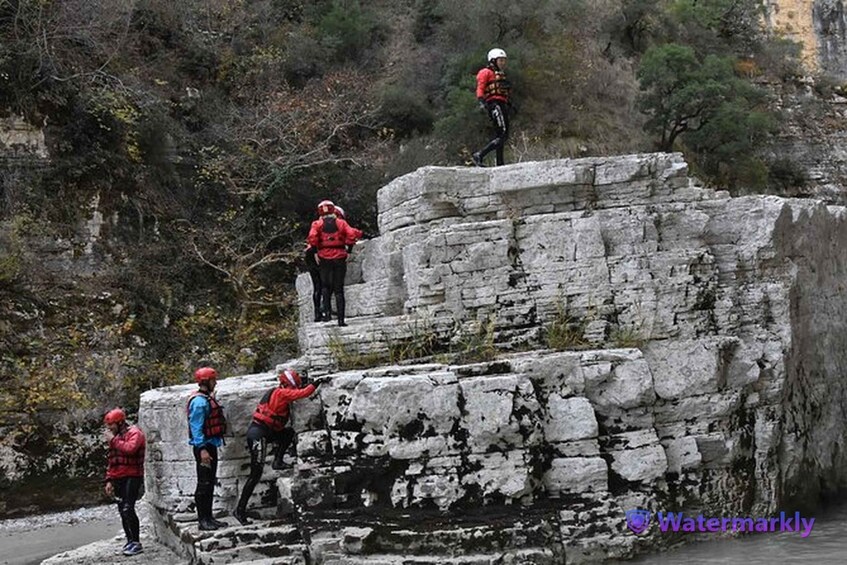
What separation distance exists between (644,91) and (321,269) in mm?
13587

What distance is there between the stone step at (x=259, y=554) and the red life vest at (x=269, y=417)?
106 cm

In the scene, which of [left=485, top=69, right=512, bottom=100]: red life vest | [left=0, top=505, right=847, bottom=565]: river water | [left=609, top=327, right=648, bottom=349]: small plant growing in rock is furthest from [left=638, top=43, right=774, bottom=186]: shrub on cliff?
[left=609, top=327, right=648, bottom=349]: small plant growing in rock

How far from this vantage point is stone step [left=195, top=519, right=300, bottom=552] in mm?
7615

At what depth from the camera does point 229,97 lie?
20000mm

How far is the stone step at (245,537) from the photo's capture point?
762 cm

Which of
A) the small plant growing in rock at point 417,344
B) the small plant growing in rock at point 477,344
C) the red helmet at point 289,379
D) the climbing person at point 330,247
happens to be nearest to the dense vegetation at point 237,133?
the climbing person at point 330,247

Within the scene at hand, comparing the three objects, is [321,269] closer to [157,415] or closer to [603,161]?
[157,415]

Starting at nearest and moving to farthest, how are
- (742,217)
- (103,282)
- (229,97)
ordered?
(742,217) → (103,282) → (229,97)

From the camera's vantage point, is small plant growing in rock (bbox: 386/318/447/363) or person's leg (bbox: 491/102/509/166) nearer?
small plant growing in rock (bbox: 386/318/447/363)

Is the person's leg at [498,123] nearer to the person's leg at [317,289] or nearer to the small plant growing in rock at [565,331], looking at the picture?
the person's leg at [317,289]

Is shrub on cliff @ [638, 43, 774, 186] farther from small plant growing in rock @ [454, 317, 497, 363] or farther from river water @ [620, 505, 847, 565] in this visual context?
river water @ [620, 505, 847, 565]

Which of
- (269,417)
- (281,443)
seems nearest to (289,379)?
(269,417)

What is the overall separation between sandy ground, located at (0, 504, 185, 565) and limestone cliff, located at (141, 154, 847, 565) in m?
0.50

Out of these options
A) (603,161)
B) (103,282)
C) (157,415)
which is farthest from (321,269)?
(103,282)
